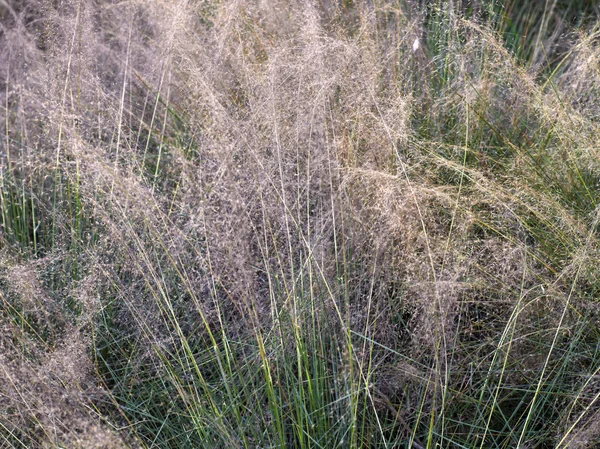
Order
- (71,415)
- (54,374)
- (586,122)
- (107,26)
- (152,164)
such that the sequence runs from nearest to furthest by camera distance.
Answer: (71,415), (54,374), (586,122), (152,164), (107,26)

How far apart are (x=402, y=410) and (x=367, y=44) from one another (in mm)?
1142

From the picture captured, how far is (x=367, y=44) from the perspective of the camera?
2.31 meters

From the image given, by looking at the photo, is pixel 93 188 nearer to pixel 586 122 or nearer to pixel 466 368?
pixel 466 368

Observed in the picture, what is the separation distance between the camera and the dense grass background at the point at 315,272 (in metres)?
1.65

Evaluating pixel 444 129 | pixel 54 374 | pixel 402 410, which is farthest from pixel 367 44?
pixel 54 374

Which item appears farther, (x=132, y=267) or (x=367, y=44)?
(x=367, y=44)

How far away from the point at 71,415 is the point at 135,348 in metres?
0.35

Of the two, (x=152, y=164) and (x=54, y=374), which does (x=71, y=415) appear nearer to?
(x=54, y=374)

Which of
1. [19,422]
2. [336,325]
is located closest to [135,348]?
[19,422]

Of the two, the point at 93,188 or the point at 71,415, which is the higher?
the point at 93,188

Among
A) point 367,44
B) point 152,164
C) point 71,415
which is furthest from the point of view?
point 152,164

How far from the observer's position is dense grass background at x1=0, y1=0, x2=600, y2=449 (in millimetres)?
1654

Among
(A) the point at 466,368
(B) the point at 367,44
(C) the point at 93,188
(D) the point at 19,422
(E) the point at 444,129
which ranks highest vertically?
(B) the point at 367,44

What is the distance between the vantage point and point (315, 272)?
1.80 metres
